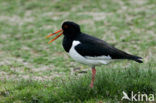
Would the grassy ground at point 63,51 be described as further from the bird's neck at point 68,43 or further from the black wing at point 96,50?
the bird's neck at point 68,43

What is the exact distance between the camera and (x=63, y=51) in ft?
36.9

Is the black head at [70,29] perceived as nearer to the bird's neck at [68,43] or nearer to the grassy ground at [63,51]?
the bird's neck at [68,43]

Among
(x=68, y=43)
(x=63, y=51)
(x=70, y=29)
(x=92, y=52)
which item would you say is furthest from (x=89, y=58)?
(x=63, y=51)

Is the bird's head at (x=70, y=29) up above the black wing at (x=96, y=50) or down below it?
above

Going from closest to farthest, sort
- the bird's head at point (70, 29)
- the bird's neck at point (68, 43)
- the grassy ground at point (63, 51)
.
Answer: the grassy ground at point (63, 51) → the bird's neck at point (68, 43) → the bird's head at point (70, 29)

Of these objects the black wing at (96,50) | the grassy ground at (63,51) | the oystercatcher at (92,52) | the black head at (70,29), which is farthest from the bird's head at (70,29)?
the grassy ground at (63,51)

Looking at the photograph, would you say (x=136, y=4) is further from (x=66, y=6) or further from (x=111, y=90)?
(x=111, y=90)

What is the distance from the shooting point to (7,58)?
10.5 metres

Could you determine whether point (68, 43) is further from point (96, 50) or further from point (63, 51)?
point (63, 51)

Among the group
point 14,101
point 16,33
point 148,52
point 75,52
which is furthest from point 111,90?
point 16,33

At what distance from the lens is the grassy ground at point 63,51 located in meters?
6.50

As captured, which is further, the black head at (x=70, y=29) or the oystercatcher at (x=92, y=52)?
the black head at (x=70, y=29)

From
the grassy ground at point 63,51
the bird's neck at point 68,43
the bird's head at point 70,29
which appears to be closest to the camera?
the grassy ground at point 63,51

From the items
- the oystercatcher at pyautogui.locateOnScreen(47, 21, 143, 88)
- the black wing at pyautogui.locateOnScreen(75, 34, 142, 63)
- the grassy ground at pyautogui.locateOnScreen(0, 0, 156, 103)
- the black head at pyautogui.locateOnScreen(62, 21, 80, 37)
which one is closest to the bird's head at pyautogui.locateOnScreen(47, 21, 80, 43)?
the black head at pyautogui.locateOnScreen(62, 21, 80, 37)
